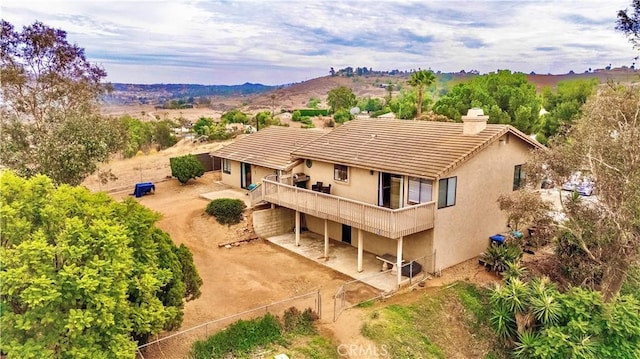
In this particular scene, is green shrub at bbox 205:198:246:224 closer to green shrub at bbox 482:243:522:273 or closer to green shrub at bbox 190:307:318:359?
green shrub at bbox 190:307:318:359

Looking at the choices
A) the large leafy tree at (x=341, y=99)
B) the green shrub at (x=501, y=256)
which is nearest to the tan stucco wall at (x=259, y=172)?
the green shrub at (x=501, y=256)

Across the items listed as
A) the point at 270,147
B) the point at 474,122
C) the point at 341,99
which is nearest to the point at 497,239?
the point at 474,122

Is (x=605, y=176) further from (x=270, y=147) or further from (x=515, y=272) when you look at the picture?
(x=270, y=147)

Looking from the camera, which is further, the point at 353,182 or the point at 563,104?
the point at 563,104

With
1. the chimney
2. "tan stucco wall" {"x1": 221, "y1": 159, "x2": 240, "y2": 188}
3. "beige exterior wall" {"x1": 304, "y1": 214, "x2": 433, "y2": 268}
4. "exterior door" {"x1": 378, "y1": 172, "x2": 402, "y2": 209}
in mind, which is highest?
the chimney

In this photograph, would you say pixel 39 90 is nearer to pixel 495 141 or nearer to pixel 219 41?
pixel 219 41

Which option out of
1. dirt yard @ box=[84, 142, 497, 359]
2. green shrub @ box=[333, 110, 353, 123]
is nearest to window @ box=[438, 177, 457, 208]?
dirt yard @ box=[84, 142, 497, 359]

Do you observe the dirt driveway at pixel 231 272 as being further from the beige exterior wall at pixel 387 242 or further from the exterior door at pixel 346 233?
the exterior door at pixel 346 233
